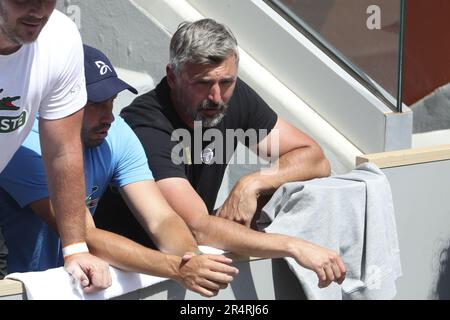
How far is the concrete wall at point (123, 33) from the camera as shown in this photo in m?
5.27

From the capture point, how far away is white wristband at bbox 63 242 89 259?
3.09 meters

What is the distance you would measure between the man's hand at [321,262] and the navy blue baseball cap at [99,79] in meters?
0.84

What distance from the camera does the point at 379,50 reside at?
5.07 meters

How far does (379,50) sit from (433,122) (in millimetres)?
1414

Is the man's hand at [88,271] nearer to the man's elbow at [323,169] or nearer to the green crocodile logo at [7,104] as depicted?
the green crocodile logo at [7,104]

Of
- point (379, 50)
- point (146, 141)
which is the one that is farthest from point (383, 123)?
point (146, 141)

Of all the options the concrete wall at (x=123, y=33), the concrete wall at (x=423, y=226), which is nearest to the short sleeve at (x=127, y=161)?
the concrete wall at (x=423, y=226)

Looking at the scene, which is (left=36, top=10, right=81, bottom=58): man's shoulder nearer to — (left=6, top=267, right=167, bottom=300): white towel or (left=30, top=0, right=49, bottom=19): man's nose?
(left=30, top=0, right=49, bottom=19): man's nose

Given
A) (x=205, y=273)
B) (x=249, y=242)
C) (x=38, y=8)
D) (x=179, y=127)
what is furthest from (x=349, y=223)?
(x=38, y=8)

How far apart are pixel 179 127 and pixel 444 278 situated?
4.82ft

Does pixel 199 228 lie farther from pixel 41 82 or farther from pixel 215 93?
pixel 41 82

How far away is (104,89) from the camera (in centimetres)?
341

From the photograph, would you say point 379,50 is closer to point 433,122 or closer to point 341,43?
point 341,43

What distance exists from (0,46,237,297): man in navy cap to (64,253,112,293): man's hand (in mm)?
83
